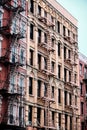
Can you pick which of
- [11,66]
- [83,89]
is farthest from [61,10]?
[11,66]

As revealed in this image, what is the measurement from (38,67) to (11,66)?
22.8ft

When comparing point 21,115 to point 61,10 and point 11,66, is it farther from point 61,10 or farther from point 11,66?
point 61,10

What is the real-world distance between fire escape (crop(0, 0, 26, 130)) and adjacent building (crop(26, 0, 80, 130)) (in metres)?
1.88

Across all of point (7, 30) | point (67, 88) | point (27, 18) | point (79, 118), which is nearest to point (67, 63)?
point (67, 88)

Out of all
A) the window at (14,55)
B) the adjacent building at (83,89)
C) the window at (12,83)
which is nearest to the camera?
the window at (12,83)

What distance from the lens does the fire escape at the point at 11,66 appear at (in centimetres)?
3450

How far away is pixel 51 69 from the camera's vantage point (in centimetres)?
4556

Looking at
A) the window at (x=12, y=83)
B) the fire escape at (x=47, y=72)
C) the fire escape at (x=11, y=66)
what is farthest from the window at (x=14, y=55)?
the fire escape at (x=47, y=72)

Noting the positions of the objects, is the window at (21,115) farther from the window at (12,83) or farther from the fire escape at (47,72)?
the fire escape at (47,72)

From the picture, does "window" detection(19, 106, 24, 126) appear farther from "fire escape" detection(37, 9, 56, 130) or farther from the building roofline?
the building roofline

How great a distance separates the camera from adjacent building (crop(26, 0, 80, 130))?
40719 mm

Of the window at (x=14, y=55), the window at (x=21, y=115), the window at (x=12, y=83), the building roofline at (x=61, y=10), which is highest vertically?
the building roofline at (x=61, y=10)

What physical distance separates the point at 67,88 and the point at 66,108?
294 centimetres

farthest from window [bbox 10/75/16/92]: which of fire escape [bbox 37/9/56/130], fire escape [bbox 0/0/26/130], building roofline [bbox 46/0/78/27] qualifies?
building roofline [bbox 46/0/78/27]
